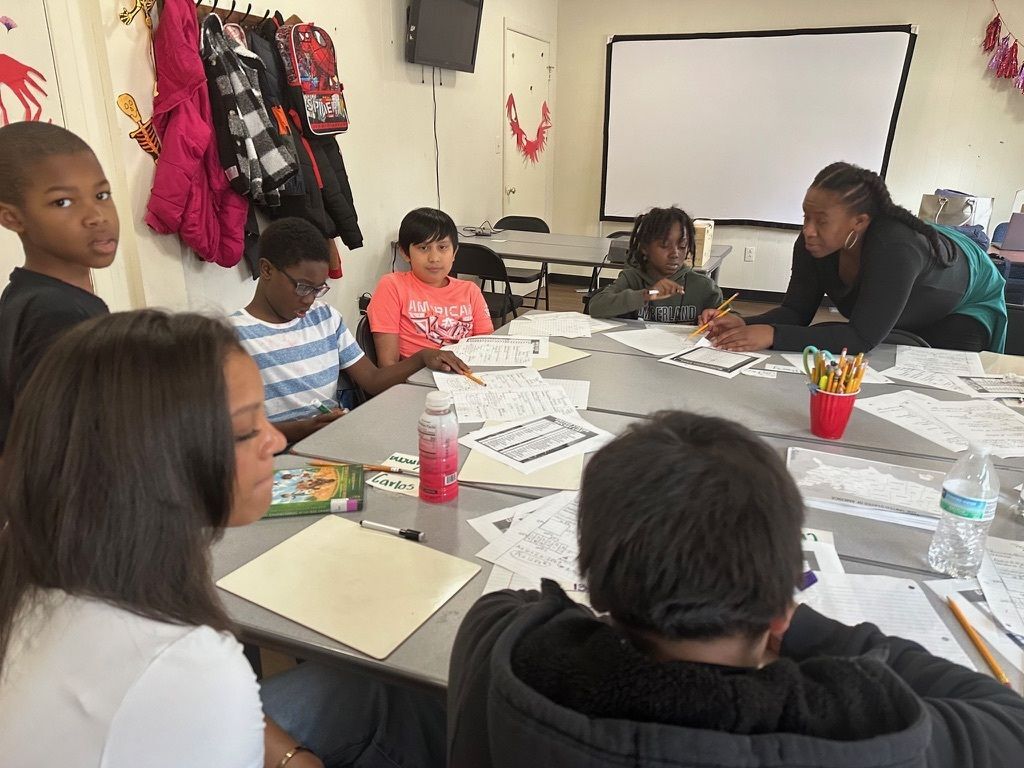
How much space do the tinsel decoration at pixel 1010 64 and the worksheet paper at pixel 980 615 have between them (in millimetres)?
5482

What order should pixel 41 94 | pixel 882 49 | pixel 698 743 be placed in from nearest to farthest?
pixel 698 743 < pixel 41 94 < pixel 882 49

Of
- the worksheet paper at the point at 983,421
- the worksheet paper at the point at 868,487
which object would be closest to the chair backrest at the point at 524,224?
the worksheet paper at the point at 983,421

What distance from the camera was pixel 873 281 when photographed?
2084 millimetres

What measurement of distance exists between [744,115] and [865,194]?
13.1ft

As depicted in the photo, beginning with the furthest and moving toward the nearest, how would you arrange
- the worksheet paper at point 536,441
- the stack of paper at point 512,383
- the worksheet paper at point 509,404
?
the stack of paper at point 512,383 < the worksheet paper at point 509,404 < the worksheet paper at point 536,441

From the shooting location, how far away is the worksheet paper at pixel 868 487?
129 cm

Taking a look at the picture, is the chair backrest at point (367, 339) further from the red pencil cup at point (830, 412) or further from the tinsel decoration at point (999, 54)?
the tinsel decoration at point (999, 54)

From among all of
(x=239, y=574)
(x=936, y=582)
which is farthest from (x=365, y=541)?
(x=936, y=582)

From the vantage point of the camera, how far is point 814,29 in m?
5.36

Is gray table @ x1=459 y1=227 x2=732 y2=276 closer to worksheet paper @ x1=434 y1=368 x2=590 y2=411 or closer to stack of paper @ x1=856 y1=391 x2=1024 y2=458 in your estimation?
worksheet paper @ x1=434 y1=368 x2=590 y2=411

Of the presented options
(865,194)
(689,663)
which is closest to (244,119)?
(865,194)

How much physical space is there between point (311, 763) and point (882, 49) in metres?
6.06

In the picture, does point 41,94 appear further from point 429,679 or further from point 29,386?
point 429,679

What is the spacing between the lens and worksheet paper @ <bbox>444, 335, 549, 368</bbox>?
6.93 feet
